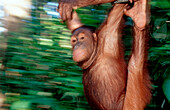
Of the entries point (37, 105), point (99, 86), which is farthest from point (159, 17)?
point (37, 105)

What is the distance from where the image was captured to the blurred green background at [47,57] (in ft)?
6.05

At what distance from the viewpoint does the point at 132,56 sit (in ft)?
4.56

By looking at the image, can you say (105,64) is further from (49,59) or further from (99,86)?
(49,59)

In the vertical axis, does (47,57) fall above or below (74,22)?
below

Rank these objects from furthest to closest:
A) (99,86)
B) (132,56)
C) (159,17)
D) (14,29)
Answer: (14,29) < (159,17) < (99,86) < (132,56)

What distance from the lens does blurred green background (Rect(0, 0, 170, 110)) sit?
184 centimetres

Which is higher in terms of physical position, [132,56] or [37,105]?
[132,56]

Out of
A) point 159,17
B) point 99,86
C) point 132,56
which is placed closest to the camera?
point 132,56

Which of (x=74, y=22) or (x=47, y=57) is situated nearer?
(x=74, y=22)

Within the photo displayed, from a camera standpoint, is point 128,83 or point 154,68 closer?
point 128,83

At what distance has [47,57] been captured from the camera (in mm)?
1970

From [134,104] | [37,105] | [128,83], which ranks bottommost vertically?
[37,105]

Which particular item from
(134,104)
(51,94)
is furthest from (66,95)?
(134,104)

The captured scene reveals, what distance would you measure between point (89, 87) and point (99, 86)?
0.28 ft
